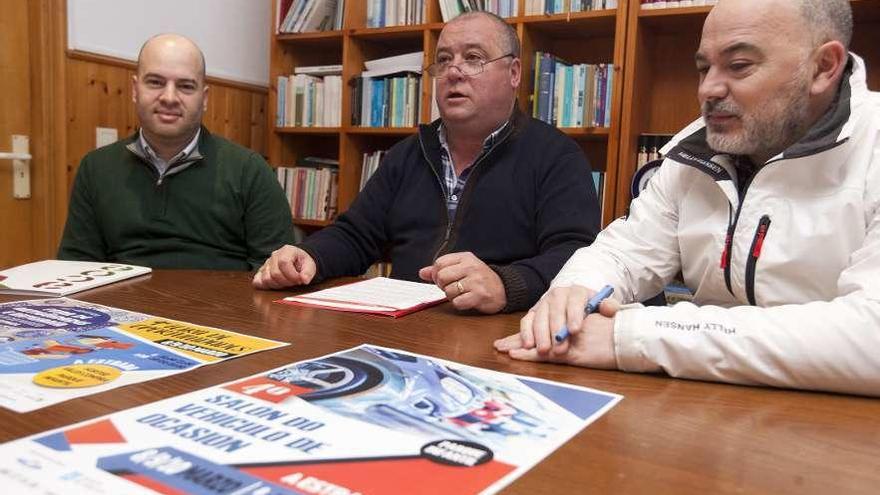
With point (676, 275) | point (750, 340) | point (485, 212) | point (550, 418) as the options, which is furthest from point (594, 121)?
point (550, 418)

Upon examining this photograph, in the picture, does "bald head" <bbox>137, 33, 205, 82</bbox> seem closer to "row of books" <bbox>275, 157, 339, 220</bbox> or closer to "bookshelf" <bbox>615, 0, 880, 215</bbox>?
"row of books" <bbox>275, 157, 339, 220</bbox>

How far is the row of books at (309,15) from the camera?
3.17 m

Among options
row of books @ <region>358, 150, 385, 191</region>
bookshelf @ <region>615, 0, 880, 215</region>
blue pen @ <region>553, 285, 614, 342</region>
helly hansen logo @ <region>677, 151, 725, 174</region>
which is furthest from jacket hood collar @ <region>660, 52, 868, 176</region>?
row of books @ <region>358, 150, 385, 191</region>

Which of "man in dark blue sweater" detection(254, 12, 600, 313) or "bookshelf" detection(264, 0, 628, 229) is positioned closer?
"man in dark blue sweater" detection(254, 12, 600, 313)

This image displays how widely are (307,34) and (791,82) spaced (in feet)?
8.21

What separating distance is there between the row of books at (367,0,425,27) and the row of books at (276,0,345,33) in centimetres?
20

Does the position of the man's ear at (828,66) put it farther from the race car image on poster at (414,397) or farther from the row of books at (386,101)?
the row of books at (386,101)

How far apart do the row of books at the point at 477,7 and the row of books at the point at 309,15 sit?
0.60 m

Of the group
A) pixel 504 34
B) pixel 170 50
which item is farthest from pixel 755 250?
pixel 170 50

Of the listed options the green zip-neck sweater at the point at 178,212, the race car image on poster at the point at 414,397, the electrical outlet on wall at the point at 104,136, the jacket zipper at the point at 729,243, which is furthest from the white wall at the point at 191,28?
the jacket zipper at the point at 729,243

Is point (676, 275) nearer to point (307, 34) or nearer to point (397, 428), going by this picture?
point (397, 428)

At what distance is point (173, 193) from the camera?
2090mm

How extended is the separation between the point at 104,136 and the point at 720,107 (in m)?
2.46

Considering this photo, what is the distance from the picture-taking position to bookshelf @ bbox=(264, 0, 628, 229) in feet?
8.33
